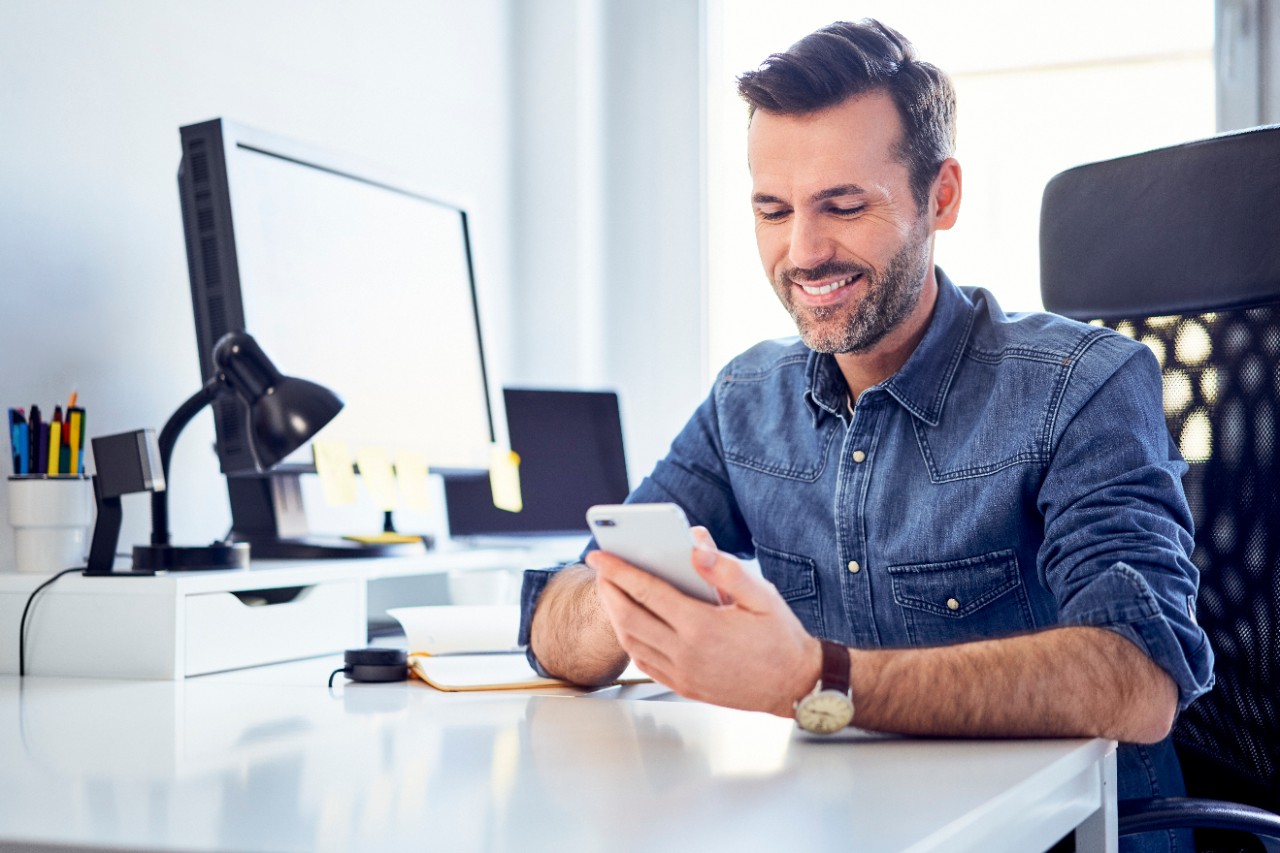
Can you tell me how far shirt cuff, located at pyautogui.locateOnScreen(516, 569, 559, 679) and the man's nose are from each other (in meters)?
0.38

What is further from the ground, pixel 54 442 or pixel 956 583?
pixel 54 442

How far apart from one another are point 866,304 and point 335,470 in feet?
2.08

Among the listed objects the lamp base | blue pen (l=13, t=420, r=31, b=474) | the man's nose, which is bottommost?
the lamp base

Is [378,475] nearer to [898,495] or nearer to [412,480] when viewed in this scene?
[412,480]

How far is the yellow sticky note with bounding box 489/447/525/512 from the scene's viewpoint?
5.70 feet

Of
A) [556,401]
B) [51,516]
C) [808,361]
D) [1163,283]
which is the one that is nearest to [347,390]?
[51,516]

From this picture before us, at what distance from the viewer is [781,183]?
Result: 1.19 metres

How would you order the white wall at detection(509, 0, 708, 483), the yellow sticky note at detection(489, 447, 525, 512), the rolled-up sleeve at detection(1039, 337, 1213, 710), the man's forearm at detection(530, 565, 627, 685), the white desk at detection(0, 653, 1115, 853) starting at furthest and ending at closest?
1. the white wall at detection(509, 0, 708, 483)
2. the yellow sticky note at detection(489, 447, 525, 512)
3. the man's forearm at detection(530, 565, 627, 685)
4. the rolled-up sleeve at detection(1039, 337, 1213, 710)
5. the white desk at detection(0, 653, 1115, 853)

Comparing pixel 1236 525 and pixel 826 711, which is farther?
pixel 1236 525

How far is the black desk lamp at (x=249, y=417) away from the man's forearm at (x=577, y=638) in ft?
0.93

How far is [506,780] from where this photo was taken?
69cm

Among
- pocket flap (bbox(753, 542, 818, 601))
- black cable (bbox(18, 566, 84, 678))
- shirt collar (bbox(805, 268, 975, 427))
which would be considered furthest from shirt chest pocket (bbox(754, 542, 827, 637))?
black cable (bbox(18, 566, 84, 678))

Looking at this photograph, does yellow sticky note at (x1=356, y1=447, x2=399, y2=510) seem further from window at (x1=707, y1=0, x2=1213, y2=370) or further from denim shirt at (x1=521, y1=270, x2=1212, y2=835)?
window at (x1=707, y1=0, x2=1213, y2=370)

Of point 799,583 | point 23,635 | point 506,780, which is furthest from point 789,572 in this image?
point 23,635
